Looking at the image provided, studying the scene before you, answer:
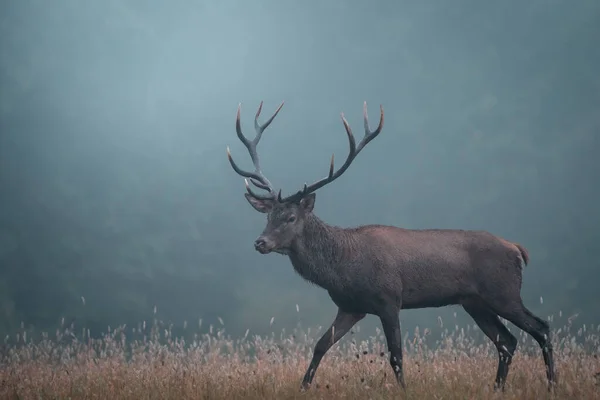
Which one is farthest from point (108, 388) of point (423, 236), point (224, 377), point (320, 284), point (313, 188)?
point (423, 236)

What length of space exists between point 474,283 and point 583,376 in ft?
5.74

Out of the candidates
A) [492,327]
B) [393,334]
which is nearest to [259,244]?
[393,334]

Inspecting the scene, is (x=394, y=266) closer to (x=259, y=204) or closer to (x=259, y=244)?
(x=259, y=244)

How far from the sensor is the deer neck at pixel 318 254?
7.68 metres

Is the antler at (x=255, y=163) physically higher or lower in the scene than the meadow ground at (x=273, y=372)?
higher

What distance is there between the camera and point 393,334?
7289mm

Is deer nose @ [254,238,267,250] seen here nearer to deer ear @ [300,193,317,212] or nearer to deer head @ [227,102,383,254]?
deer head @ [227,102,383,254]

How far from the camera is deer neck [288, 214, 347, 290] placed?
303 inches

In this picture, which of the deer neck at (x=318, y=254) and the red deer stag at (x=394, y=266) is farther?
the deer neck at (x=318, y=254)

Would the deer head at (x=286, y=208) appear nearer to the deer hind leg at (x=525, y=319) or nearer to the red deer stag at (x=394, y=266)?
the red deer stag at (x=394, y=266)

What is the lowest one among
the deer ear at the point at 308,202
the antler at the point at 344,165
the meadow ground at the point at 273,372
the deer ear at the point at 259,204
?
the meadow ground at the point at 273,372

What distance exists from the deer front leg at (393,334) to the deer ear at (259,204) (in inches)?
66.9

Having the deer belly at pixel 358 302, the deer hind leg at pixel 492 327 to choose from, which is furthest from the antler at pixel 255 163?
the deer hind leg at pixel 492 327

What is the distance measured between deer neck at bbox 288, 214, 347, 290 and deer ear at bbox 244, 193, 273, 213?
0.45 metres
